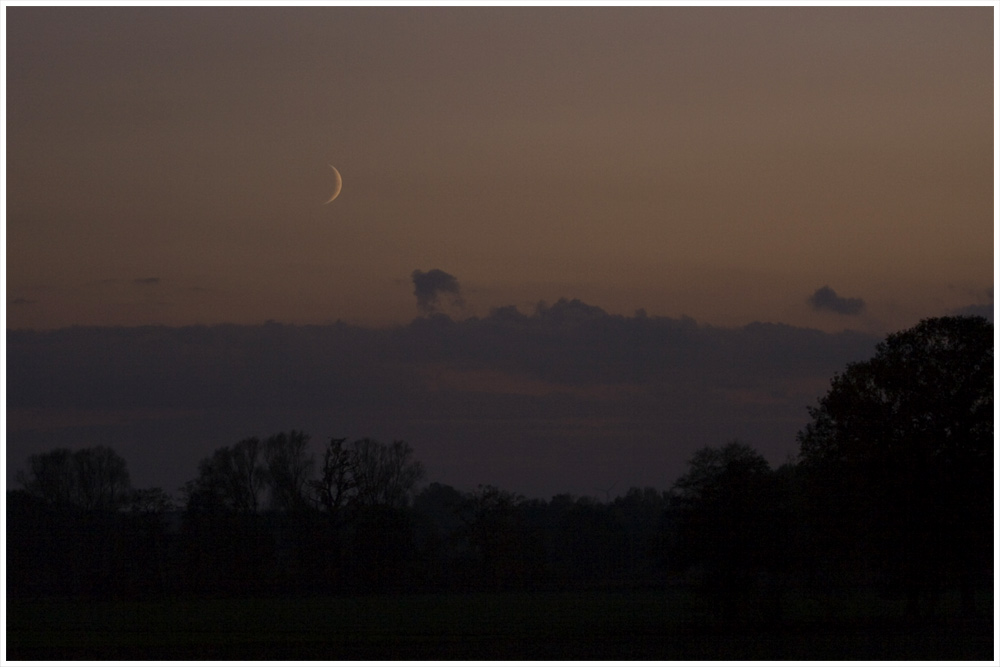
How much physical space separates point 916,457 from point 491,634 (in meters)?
15.7

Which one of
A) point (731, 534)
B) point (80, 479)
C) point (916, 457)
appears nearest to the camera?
point (916, 457)

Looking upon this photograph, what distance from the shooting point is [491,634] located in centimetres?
4084

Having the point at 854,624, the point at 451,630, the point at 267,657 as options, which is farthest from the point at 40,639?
the point at 854,624

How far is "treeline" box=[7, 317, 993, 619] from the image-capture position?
1474 inches

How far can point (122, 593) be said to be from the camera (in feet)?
276

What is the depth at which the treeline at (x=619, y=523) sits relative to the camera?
37.4m

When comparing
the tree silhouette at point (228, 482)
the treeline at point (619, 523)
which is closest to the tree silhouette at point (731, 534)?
the treeline at point (619, 523)

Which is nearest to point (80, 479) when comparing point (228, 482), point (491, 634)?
point (228, 482)

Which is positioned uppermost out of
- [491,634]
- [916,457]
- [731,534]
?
[916,457]

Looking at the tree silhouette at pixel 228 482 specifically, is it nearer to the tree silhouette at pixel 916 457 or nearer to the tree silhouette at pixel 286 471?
the tree silhouette at pixel 286 471

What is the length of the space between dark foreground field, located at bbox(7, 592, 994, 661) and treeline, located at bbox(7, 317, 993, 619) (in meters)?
1.77

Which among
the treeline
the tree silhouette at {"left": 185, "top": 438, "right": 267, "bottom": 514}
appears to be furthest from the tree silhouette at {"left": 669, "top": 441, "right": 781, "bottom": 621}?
the tree silhouette at {"left": 185, "top": 438, "right": 267, "bottom": 514}

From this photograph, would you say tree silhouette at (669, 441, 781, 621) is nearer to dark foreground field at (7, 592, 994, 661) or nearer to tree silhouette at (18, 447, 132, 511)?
dark foreground field at (7, 592, 994, 661)

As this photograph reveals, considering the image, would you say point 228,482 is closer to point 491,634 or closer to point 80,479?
point 80,479
